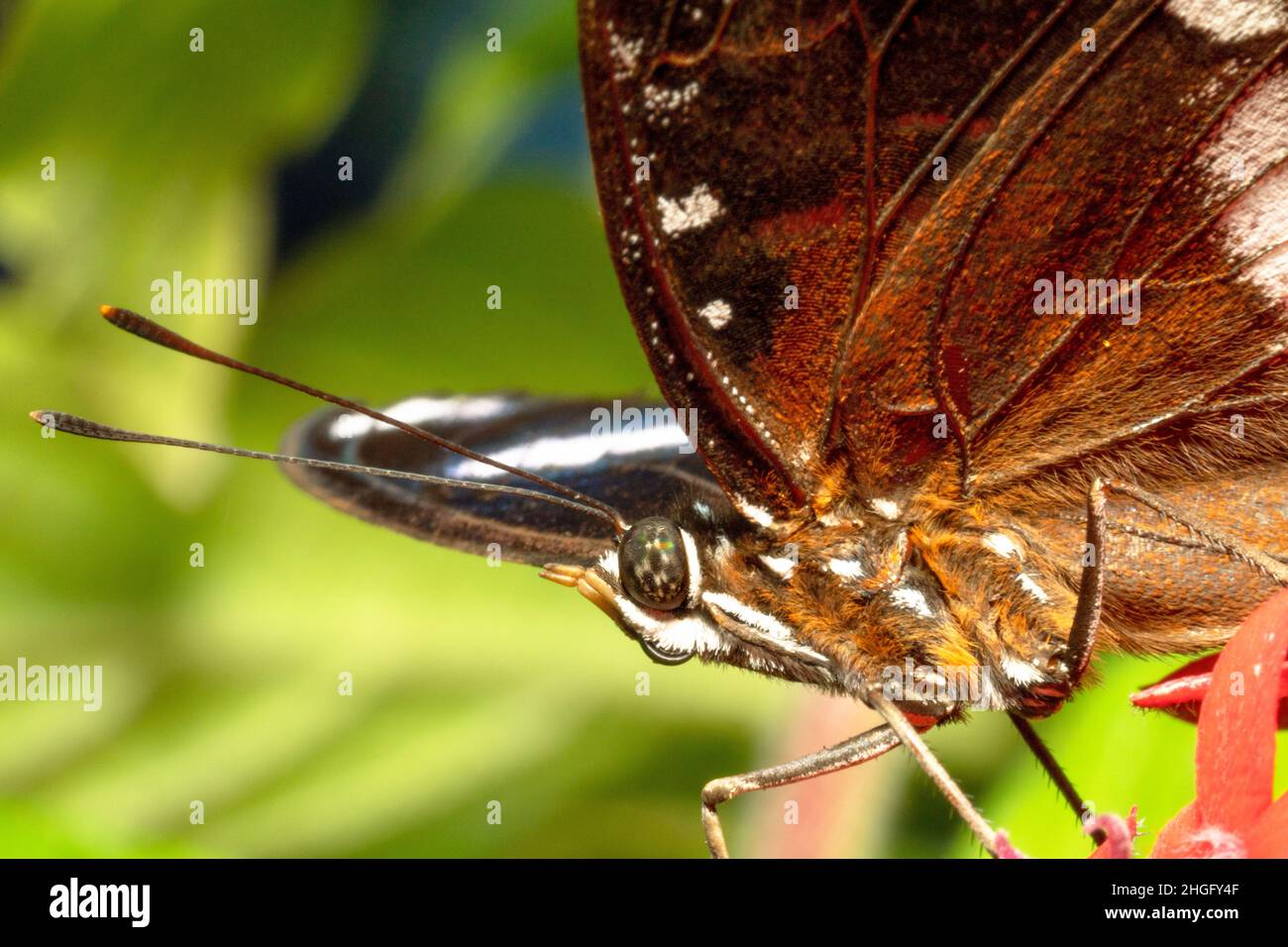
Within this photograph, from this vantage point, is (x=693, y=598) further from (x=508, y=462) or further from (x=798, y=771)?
(x=508, y=462)

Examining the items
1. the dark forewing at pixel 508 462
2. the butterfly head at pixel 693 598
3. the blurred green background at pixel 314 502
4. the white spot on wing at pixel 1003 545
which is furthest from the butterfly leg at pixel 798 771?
the blurred green background at pixel 314 502

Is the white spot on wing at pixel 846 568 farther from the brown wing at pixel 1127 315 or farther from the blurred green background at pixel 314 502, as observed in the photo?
the blurred green background at pixel 314 502

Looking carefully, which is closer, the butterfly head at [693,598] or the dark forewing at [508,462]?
the butterfly head at [693,598]

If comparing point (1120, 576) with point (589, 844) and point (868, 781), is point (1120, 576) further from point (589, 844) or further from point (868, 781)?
point (589, 844)

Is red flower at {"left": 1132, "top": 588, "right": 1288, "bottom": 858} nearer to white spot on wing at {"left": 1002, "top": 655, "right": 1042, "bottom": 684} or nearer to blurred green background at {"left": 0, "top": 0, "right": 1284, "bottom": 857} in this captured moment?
white spot on wing at {"left": 1002, "top": 655, "right": 1042, "bottom": 684}

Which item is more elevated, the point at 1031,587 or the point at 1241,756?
the point at 1031,587

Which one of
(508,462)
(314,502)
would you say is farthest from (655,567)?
(314,502)

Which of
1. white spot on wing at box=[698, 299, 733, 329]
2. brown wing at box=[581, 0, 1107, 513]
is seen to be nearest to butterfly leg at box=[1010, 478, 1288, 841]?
brown wing at box=[581, 0, 1107, 513]
